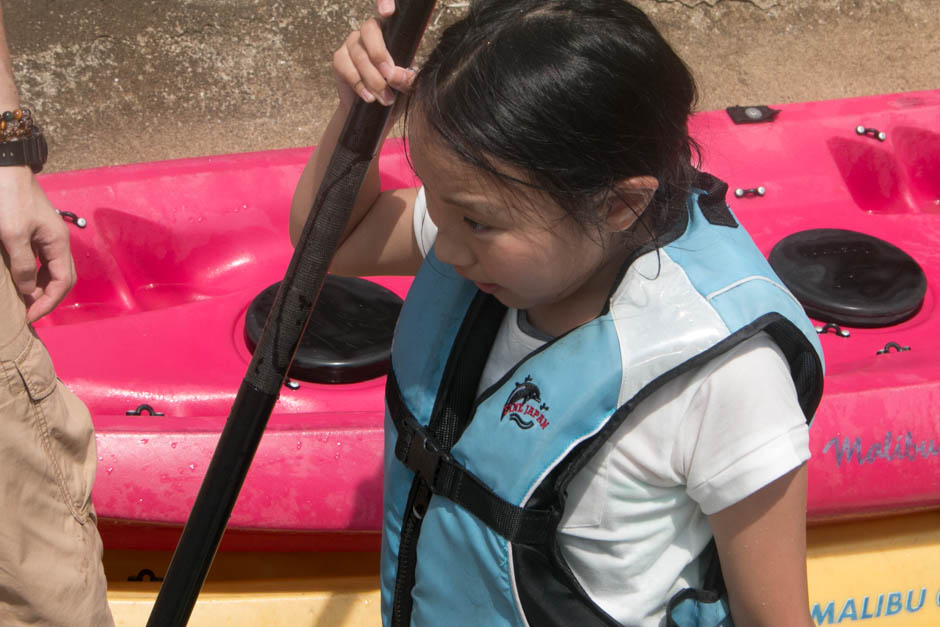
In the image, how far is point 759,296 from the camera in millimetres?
913

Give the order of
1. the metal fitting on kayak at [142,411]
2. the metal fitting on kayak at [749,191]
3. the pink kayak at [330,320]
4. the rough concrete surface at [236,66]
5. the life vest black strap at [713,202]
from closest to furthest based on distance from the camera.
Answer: the life vest black strap at [713,202] → the pink kayak at [330,320] → the metal fitting on kayak at [142,411] → the metal fitting on kayak at [749,191] → the rough concrete surface at [236,66]

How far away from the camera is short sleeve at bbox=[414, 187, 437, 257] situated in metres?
1.13

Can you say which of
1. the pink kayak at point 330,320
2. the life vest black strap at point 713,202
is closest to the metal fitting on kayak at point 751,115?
the pink kayak at point 330,320

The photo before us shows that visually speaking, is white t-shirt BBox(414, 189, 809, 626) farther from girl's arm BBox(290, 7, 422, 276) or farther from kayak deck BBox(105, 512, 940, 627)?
kayak deck BBox(105, 512, 940, 627)

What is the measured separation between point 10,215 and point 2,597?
46cm

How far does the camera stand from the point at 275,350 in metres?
1.00

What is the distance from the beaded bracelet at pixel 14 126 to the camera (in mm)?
1070

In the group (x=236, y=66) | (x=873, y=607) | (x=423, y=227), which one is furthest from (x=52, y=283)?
(x=236, y=66)

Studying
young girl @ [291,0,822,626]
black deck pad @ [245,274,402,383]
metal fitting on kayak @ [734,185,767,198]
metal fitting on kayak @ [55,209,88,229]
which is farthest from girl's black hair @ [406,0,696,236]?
metal fitting on kayak @ [734,185,767,198]

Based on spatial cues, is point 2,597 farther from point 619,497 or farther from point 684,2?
point 684,2

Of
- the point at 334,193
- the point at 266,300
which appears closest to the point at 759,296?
the point at 334,193

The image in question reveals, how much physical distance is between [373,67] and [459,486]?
0.44m

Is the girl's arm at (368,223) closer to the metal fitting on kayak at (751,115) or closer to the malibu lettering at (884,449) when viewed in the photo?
the malibu lettering at (884,449)

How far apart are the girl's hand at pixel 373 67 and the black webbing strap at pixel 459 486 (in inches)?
14.5
